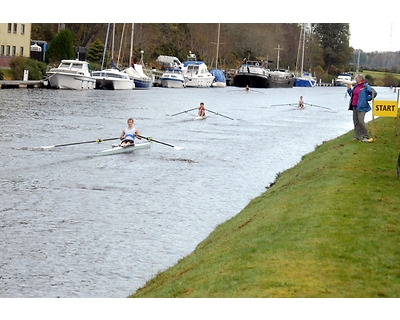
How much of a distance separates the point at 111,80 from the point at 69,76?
9.05 meters

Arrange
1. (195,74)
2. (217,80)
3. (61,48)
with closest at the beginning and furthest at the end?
1. (61,48)
2. (195,74)
3. (217,80)

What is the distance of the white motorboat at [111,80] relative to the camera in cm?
9331

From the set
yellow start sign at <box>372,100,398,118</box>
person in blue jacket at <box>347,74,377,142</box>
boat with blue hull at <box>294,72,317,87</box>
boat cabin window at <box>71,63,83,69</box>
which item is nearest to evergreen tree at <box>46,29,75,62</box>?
boat cabin window at <box>71,63,83,69</box>

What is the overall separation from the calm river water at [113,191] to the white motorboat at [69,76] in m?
25.6

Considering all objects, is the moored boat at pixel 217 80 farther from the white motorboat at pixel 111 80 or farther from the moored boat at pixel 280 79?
the white motorboat at pixel 111 80

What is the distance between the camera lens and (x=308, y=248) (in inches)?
516

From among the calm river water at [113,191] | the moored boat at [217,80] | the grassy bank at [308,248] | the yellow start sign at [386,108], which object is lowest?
the calm river water at [113,191]

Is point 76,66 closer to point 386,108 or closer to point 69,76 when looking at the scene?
point 69,76

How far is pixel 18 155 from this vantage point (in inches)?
1332

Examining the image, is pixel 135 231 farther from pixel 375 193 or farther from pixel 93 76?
pixel 93 76

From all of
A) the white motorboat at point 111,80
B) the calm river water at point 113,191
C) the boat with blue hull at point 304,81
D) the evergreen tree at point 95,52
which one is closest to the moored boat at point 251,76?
the evergreen tree at point 95,52

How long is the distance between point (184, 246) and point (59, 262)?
125 inches

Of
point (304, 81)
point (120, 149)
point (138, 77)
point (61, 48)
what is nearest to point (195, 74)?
point (138, 77)

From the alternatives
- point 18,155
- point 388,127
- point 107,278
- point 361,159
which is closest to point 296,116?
point 388,127
